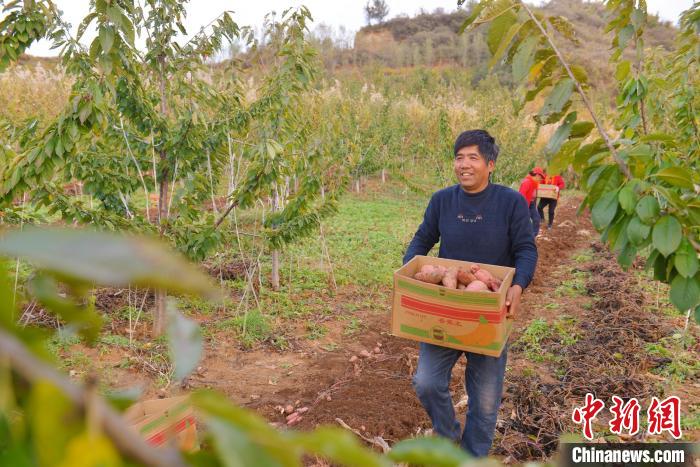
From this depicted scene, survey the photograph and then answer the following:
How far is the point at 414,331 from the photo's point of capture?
8.09 ft

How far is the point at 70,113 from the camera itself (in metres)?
2.99

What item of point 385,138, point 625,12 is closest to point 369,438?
point 625,12

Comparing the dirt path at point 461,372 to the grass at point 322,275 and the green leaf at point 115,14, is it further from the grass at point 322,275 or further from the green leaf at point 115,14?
the green leaf at point 115,14

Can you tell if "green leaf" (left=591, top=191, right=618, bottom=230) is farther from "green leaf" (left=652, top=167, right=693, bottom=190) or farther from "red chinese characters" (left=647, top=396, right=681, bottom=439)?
"red chinese characters" (left=647, top=396, right=681, bottom=439)

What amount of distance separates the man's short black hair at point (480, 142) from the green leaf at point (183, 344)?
242 centimetres

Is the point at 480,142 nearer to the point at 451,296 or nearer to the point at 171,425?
the point at 451,296

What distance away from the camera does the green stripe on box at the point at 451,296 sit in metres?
2.23

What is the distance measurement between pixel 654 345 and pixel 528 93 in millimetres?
3726

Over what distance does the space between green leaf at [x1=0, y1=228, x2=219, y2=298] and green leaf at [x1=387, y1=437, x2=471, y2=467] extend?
0.51 ft

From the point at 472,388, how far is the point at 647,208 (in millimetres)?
1425

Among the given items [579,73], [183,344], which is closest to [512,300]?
[579,73]

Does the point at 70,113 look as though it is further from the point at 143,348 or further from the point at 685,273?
the point at 685,273

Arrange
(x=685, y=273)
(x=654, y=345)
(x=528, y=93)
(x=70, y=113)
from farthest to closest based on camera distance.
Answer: (x=654, y=345), (x=70, y=113), (x=528, y=93), (x=685, y=273)

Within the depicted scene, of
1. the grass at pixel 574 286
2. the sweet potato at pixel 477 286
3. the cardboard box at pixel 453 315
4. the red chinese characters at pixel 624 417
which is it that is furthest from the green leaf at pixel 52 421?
the grass at pixel 574 286
